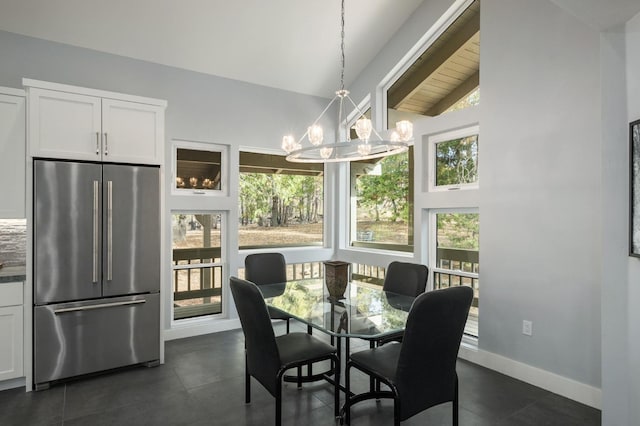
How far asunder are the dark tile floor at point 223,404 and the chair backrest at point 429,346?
24.7 inches

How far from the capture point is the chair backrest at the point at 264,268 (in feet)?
12.8

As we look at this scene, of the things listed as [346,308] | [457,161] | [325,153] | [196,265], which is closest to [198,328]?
[196,265]

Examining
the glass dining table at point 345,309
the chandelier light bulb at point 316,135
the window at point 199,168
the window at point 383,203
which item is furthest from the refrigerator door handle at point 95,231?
the window at point 383,203

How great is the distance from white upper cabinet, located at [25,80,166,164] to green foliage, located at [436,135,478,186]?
9.25 feet

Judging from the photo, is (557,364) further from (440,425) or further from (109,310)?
(109,310)

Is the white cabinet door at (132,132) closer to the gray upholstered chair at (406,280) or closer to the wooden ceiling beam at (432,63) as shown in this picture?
the gray upholstered chair at (406,280)

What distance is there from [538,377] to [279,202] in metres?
3.45

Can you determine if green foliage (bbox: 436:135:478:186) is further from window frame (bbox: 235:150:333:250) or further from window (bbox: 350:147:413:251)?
window frame (bbox: 235:150:333:250)

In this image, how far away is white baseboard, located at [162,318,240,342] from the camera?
4.27 meters

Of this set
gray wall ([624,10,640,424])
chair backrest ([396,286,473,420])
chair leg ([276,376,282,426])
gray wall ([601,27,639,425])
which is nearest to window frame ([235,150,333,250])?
chair leg ([276,376,282,426])

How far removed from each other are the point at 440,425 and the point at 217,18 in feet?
13.1

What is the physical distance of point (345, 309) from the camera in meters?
2.79

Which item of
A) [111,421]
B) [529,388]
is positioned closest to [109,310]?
[111,421]

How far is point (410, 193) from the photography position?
4473 mm
